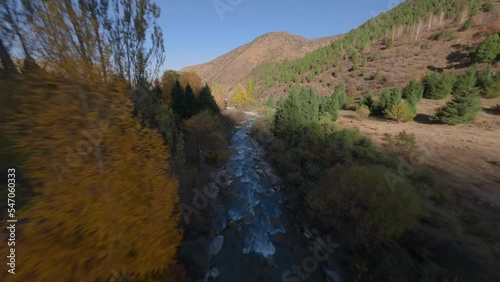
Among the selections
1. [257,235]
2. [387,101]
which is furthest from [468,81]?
[257,235]

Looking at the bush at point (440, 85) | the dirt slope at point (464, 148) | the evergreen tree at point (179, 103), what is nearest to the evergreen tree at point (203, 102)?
the evergreen tree at point (179, 103)

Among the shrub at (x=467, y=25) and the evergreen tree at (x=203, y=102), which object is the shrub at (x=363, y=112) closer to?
the evergreen tree at (x=203, y=102)

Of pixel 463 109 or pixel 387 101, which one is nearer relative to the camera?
pixel 463 109

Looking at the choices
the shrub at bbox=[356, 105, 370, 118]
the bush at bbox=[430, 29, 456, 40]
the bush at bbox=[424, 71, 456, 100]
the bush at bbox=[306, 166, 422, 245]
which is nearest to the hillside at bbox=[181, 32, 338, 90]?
the bush at bbox=[430, 29, 456, 40]

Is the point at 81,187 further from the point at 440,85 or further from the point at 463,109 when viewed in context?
the point at 440,85

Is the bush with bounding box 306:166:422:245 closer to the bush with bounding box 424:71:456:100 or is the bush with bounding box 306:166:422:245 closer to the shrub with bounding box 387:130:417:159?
the shrub with bounding box 387:130:417:159

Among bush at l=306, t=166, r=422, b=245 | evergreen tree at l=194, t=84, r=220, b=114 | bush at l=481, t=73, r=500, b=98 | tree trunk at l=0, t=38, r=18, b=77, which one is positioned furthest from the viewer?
bush at l=481, t=73, r=500, b=98

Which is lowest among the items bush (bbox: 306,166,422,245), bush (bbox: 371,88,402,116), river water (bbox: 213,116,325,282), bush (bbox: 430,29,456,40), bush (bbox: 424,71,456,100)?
river water (bbox: 213,116,325,282)
